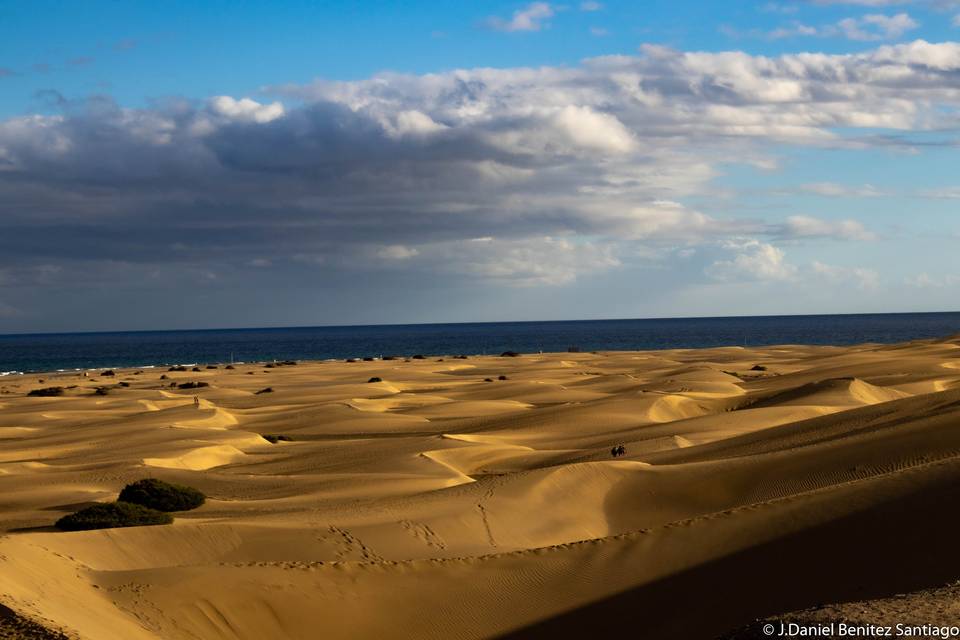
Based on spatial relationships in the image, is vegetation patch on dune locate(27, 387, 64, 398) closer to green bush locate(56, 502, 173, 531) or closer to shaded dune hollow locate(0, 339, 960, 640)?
shaded dune hollow locate(0, 339, 960, 640)

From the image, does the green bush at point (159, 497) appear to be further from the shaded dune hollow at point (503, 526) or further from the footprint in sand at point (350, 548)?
the footprint in sand at point (350, 548)

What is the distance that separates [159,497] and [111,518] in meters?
2.34

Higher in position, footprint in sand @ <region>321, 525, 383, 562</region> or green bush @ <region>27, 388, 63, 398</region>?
green bush @ <region>27, 388, 63, 398</region>

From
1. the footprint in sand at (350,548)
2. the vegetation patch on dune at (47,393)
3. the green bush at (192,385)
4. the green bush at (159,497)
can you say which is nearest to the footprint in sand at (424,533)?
the footprint in sand at (350,548)

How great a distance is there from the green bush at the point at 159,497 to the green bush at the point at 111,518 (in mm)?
1762

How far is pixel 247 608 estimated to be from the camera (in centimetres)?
1069

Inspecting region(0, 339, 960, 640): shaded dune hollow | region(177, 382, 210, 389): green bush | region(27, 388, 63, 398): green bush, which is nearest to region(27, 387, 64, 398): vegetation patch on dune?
region(27, 388, 63, 398): green bush

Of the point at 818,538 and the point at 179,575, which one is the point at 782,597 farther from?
the point at 179,575

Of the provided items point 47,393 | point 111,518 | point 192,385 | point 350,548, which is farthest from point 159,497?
point 47,393

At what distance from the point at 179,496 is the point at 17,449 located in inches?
495

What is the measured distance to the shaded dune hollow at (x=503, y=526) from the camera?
33.7 feet

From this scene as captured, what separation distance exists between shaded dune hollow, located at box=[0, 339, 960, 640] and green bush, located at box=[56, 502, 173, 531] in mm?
451

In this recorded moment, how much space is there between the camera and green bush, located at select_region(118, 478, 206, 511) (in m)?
17.4

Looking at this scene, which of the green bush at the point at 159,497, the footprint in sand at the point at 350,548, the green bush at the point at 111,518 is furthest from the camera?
the green bush at the point at 159,497
